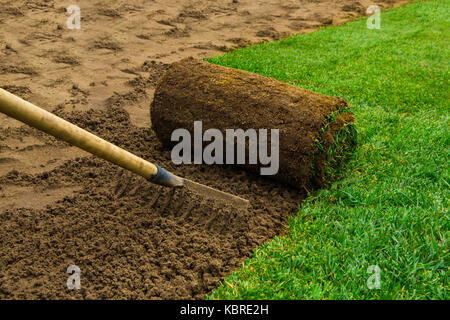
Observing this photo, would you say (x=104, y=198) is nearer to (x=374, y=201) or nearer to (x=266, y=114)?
(x=266, y=114)

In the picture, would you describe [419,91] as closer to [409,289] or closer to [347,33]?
[347,33]

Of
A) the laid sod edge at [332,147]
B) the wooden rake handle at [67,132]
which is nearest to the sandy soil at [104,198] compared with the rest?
the laid sod edge at [332,147]

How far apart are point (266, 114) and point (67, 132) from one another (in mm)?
1549

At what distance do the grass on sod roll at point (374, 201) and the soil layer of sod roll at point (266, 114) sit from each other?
0.25 metres

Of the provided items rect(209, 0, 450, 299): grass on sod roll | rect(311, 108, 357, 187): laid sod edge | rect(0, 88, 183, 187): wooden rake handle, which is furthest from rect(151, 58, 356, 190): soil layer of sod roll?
rect(0, 88, 183, 187): wooden rake handle

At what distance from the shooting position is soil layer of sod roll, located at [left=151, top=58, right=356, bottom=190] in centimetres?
308

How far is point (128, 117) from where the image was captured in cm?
430

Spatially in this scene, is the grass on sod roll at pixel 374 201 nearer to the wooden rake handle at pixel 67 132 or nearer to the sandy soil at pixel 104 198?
the sandy soil at pixel 104 198

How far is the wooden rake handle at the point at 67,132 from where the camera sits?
197cm

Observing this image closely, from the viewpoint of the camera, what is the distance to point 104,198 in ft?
10.2

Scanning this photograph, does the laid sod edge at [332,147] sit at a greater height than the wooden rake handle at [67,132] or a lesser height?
lesser

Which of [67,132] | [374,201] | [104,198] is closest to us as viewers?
[67,132]

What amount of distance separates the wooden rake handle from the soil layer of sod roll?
0.83 meters

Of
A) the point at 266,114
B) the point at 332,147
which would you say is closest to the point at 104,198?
the point at 266,114
